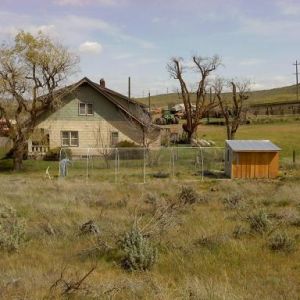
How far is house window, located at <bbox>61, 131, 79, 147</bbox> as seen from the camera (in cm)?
4356

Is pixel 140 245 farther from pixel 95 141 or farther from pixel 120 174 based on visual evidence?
pixel 95 141

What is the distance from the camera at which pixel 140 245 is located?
9195mm

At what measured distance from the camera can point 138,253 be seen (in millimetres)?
9141

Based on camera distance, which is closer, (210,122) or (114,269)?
(114,269)

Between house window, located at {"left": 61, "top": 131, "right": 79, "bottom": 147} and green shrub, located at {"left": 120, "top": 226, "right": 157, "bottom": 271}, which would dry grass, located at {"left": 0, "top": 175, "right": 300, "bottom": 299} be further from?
house window, located at {"left": 61, "top": 131, "right": 79, "bottom": 147}

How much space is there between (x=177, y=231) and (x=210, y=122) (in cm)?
6937

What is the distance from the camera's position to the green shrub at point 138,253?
29.5 feet

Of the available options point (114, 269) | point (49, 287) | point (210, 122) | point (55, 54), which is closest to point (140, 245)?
point (114, 269)

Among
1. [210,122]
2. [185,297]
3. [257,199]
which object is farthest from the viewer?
[210,122]

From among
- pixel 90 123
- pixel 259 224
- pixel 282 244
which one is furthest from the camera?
pixel 90 123

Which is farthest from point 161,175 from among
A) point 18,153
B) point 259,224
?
point 259,224

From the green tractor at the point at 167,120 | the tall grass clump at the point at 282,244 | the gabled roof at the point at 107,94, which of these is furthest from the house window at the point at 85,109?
the green tractor at the point at 167,120

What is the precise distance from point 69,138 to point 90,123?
2.22 metres

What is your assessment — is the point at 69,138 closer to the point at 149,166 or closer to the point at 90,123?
the point at 90,123
